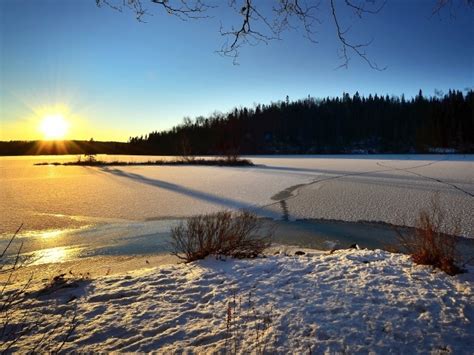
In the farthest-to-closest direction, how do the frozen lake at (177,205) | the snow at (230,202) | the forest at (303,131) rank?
the forest at (303,131)
the snow at (230,202)
the frozen lake at (177,205)

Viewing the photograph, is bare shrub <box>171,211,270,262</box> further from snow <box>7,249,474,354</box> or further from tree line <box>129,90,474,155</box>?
tree line <box>129,90,474,155</box>

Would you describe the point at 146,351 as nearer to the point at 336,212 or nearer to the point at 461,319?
the point at 461,319

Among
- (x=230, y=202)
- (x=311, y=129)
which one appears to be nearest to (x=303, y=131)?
(x=311, y=129)

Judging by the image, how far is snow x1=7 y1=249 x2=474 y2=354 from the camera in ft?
9.58

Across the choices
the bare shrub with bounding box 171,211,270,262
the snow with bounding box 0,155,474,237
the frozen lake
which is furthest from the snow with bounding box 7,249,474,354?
the snow with bounding box 0,155,474,237

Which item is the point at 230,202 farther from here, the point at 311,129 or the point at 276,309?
the point at 311,129

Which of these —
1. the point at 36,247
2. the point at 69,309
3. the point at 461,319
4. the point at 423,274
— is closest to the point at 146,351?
the point at 69,309

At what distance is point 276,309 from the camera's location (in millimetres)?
3492

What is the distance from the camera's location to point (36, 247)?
6.86m

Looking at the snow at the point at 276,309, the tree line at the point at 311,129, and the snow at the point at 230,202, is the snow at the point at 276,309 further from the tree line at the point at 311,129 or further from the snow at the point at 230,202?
the tree line at the point at 311,129

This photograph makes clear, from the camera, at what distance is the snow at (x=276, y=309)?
292 centimetres

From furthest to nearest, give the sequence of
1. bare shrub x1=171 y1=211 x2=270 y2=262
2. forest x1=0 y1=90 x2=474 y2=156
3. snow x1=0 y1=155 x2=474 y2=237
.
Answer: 1. forest x1=0 y1=90 x2=474 y2=156
2. snow x1=0 y1=155 x2=474 y2=237
3. bare shrub x1=171 y1=211 x2=270 y2=262

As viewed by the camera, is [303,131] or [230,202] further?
[303,131]

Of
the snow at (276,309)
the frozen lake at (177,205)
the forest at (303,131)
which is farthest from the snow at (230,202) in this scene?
the forest at (303,131)
